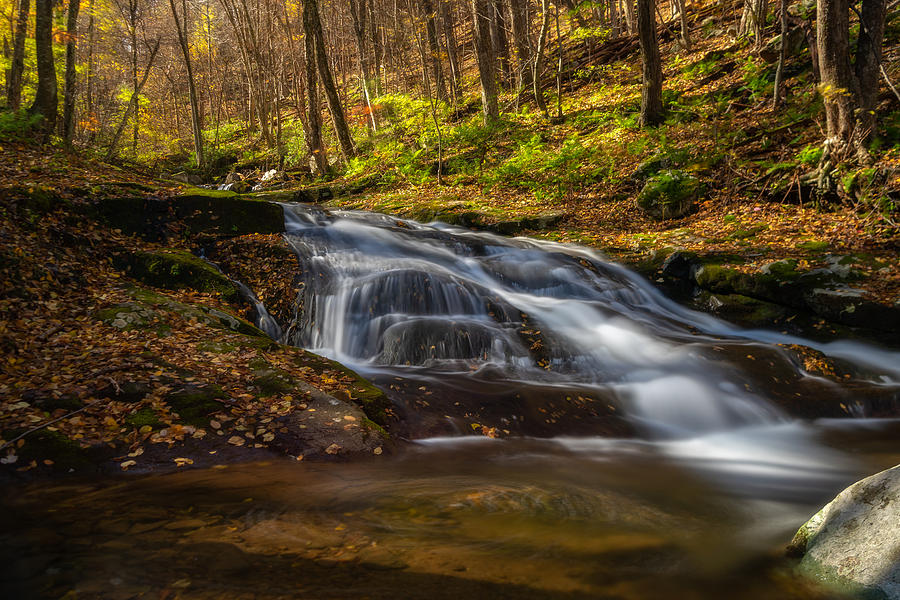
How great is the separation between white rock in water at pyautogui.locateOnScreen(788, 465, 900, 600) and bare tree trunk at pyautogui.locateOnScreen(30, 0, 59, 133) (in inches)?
610

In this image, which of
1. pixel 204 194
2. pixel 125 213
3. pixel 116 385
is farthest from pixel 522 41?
pixel 116 385

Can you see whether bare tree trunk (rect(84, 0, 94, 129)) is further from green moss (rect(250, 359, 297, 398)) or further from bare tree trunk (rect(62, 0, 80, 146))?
green moss (rect(250, 359, 297, 398))

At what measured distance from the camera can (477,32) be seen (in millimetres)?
17766

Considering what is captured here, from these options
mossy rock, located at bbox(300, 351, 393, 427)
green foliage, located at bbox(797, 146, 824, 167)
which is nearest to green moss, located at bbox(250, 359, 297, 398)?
mossy rock, located at bbox(300, 351, 393, 427)

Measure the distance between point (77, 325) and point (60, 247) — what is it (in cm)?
213

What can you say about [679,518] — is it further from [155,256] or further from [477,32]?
[477,32]

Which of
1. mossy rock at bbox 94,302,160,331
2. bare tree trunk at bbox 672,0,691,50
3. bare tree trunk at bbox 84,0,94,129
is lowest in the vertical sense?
mossy rock at bbox 94,302,160,331

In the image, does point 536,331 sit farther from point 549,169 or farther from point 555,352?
point 549,169

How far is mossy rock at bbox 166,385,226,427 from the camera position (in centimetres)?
409

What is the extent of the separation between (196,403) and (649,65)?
47.3 ft

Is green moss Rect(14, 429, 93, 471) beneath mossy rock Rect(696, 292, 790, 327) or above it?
above

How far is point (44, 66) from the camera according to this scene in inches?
459

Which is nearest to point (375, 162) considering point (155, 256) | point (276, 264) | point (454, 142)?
point (454, 142)

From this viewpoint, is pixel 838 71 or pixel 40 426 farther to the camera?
pixel 838 71
